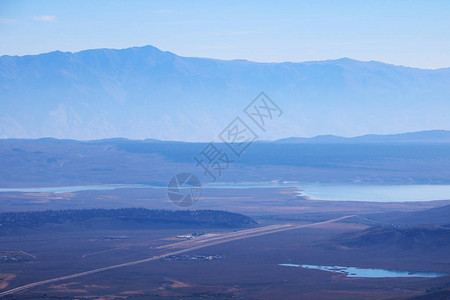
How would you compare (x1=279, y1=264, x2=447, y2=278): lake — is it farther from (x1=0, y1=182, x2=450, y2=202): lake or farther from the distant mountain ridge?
the distant mountain ridge

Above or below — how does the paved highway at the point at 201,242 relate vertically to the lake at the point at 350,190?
below

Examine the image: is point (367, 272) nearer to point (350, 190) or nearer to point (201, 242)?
point (201, 242)

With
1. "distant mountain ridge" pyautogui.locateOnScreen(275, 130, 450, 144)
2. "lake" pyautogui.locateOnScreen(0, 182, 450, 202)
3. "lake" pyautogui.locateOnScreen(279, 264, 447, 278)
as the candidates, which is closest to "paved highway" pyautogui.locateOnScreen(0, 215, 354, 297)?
"lake" pyautogui.locateOnScreen(279, 264, 447, 278)

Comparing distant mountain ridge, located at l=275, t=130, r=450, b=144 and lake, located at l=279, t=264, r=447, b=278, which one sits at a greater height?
distant mountain ridge, located at l=275, t=130, r=450, b=144

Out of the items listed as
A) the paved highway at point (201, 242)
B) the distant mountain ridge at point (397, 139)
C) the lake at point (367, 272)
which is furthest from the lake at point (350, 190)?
the distant mountain ridge at point (397, 139)

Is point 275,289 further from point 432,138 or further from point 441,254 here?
point 432,138

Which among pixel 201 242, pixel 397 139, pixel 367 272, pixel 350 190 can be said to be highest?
pixel 397 139

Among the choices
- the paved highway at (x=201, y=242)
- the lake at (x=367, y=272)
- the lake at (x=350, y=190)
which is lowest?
the lake at (x=367, y=272)

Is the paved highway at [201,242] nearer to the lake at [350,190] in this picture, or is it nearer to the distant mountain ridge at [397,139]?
the lake at [350,190]

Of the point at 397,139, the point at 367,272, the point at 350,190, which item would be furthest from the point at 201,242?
the point at 397,139

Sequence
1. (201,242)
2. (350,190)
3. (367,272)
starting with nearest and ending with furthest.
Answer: (367,272), (201,242), (350,190)

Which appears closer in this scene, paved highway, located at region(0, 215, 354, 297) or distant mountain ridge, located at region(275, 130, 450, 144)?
paved highway, located at region(0, 215, 354, 297)

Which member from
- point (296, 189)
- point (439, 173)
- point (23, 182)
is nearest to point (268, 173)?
point (296, 189)

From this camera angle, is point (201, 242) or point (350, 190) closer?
point (201, 242)
